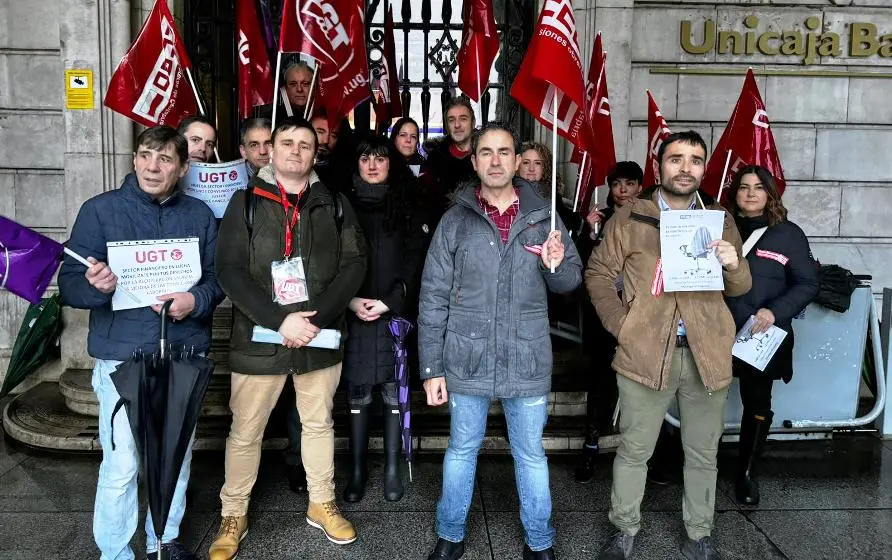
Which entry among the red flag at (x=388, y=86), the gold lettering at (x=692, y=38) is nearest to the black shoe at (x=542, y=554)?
the red flag at (x=388, y=86)

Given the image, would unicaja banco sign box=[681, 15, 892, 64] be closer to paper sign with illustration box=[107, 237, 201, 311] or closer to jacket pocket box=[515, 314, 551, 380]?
jacket pocket box=[515, 314, 551, 380]

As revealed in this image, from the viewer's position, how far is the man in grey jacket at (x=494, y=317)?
3389 millimetres

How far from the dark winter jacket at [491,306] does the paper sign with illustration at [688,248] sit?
417mm

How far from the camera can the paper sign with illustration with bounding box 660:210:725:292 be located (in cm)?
326

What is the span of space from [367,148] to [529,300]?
4.53 feet

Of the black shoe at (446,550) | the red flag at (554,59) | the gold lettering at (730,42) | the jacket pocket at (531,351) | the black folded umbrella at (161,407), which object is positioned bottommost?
the black shoe at (446,550)

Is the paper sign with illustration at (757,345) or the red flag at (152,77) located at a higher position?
the red flag at (152,77)

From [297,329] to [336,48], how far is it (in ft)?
7.53

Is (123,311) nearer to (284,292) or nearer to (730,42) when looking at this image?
(284,292)

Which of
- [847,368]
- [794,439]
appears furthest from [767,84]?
[794,439]

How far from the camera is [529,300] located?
11.2ft

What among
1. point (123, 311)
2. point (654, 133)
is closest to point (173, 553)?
point (123, 311)

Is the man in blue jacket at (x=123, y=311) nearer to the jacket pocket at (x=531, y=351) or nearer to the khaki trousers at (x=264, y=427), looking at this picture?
the khaki trousers at (x=264, y=427)

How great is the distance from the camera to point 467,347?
3.39 meters
